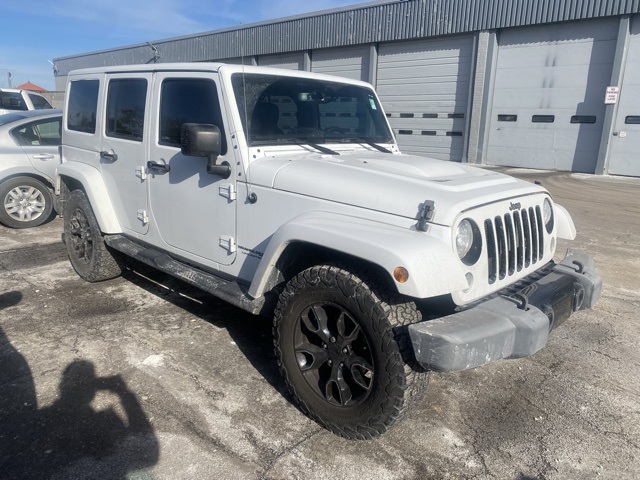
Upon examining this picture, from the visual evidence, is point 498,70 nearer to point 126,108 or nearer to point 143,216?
point 126,108

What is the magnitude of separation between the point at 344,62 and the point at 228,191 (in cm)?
1694

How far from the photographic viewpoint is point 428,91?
17.0m

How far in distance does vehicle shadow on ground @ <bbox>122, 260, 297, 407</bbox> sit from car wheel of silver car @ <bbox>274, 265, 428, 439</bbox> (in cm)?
32

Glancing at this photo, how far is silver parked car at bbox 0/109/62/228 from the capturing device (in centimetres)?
712

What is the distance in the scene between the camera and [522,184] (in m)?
3.30

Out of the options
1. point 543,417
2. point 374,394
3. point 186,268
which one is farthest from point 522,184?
point 186,268

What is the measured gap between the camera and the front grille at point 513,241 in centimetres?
275

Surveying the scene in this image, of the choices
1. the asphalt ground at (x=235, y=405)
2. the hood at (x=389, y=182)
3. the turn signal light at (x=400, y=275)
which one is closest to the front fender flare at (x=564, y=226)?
the hood at (x=389, y=182)

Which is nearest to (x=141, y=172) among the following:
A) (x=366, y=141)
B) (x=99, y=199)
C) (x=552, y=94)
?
(x=99, y=199)

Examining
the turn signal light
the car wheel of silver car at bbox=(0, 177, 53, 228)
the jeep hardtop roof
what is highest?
the jeep hardtop roof

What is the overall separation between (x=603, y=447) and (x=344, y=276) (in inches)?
68.0

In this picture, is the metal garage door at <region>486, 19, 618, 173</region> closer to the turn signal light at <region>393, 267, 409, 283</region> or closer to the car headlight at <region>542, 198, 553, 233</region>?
the car headlight at <region>542, 198, 553, 233</region>

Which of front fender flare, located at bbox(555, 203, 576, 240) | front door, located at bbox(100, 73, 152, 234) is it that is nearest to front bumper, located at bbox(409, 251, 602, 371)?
front fender flare, located at bbox(555, 203, 576, 240)

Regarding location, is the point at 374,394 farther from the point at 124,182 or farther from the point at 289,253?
the point at 124,182
